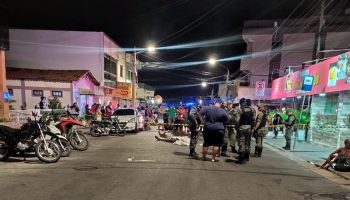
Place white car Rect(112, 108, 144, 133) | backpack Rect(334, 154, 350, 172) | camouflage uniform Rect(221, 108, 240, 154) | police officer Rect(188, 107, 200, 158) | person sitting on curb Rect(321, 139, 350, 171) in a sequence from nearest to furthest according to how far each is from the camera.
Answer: backpack Rect(334, 154, 350, 172), person sitting on curb Rect(321, 139, 350, 171), police officer Rect(188, 107, 200, 158), camouflage uniform Rect(221, 108, 240, 154), white car Rect(112, 108, 144, 133)

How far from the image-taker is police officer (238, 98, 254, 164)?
34.8 ft

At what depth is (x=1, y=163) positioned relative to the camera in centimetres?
967

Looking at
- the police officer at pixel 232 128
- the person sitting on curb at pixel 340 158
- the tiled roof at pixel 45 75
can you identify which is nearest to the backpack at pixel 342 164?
the person sitting on curb at pixel 340 158

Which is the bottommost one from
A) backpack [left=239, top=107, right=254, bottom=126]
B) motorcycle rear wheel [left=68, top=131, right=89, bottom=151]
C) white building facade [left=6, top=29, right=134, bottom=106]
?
motorcycle rear wheel [left=68, top=131, right=89, bottom=151]

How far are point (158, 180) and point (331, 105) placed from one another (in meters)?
12.9

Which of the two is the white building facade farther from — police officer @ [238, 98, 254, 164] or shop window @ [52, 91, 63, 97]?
police officer @ [238, 98, 254, 164]

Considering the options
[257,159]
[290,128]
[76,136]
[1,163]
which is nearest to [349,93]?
[290,128]

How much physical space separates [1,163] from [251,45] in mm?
39110

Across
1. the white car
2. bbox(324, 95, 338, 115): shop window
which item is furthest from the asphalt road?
the white car

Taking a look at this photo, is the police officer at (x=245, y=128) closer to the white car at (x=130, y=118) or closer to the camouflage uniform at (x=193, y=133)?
the camouflage uniform at (x=193, y=133)

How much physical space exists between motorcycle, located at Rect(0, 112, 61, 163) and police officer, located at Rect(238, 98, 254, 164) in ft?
18.2

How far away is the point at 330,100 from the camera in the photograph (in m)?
17.4

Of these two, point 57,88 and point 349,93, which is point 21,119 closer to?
point 57,88

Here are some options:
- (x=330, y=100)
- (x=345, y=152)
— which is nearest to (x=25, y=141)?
(x=345, y=152)
